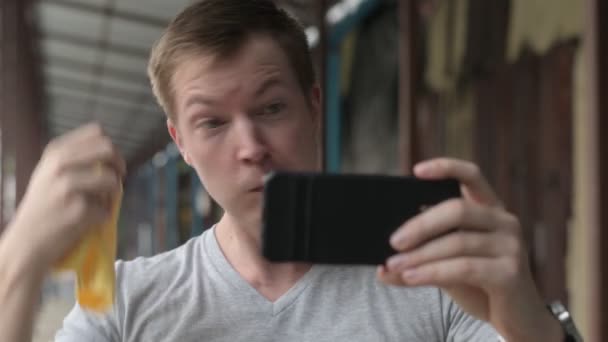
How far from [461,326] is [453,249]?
0.36 meters

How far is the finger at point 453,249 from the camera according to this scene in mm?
1027

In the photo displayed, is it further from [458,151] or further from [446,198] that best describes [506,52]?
[446,198]

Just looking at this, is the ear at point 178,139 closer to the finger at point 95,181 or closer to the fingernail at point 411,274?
the finger at point 95,181

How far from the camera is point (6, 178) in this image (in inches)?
196

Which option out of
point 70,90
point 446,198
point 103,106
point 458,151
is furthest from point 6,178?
point 103,106

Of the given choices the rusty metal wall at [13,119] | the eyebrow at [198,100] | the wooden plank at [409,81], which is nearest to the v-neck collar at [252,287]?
the eyebrow at [198,100]

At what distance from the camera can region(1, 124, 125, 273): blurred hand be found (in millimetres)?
1073

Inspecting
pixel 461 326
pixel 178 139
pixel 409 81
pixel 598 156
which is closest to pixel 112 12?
pixel 409 81

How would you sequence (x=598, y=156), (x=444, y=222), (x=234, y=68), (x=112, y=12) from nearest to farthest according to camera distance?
(x=444, y=222)
(x=234, y=68)
(x=598, y=156)
(x=112, y=12)

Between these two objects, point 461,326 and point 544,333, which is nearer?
point 544,333

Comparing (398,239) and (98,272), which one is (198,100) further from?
(398,239)

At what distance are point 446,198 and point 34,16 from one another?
7187mm

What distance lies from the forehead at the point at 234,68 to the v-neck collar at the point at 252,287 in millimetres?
260

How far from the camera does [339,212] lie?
108cm
